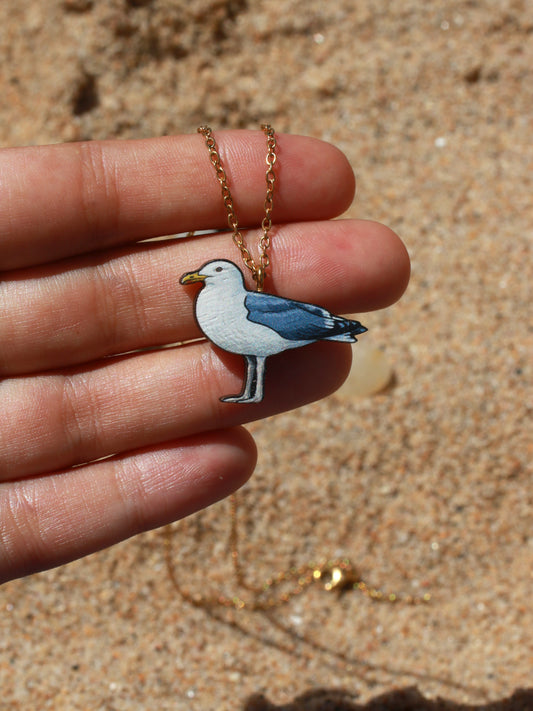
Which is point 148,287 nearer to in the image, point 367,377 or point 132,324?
point 132,324

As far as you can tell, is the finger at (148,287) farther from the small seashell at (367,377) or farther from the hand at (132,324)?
the small seashell at (367,377)

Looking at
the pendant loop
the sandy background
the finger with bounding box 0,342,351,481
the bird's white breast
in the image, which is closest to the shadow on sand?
the sandy background

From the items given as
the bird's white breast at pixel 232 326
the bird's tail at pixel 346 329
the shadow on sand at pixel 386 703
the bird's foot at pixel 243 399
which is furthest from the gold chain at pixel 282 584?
the bird's tail at pixel 346 329

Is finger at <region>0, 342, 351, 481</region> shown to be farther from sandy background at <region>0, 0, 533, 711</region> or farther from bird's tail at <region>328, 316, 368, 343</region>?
sandy background at <region>0, 0, 533, 711</region>

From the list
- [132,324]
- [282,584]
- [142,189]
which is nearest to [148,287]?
[132,324]

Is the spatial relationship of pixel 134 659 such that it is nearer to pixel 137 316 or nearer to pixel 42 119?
pixel 137 316
